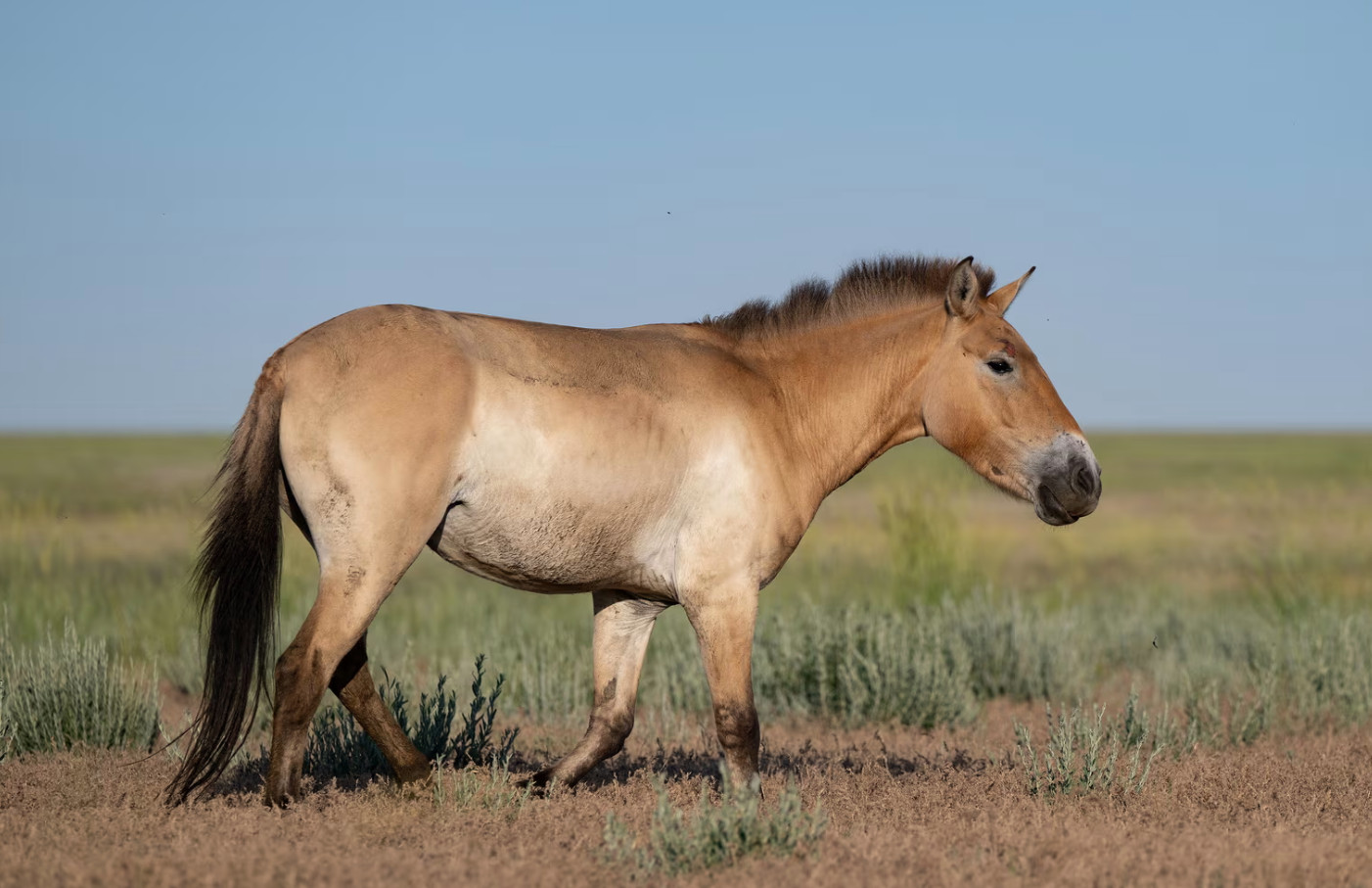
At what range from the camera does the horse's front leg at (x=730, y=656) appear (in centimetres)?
543

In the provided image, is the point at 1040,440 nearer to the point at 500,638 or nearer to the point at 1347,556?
the point at 500,638

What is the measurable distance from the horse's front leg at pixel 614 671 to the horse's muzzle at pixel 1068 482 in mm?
1859

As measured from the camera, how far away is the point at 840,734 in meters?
9.14

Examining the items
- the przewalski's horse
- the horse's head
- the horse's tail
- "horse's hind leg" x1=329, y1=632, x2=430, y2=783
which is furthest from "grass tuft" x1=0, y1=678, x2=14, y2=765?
the horse's head

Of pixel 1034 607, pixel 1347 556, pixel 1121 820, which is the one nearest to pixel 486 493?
pixel 1121 820

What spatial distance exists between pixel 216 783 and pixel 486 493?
1978 millimetres

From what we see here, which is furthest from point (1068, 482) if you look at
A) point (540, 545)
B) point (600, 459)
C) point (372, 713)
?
point (372, 713)

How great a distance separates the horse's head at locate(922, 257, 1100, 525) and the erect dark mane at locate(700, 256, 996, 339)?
0.91 feet

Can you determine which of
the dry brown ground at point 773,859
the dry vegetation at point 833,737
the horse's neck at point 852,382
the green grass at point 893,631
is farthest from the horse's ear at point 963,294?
the dry brown ground at point 773,859

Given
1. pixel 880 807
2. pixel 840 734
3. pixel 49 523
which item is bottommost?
pixel 840 734

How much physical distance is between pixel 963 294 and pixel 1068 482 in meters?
1.04

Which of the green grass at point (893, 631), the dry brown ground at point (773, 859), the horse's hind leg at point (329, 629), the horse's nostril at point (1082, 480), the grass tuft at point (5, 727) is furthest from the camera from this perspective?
the green grass at point (893, 631)

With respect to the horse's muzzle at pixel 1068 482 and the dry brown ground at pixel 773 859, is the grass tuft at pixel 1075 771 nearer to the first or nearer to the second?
the dry brown ground at pixel 773 859

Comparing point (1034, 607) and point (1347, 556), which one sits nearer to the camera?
point (1034, 607)
